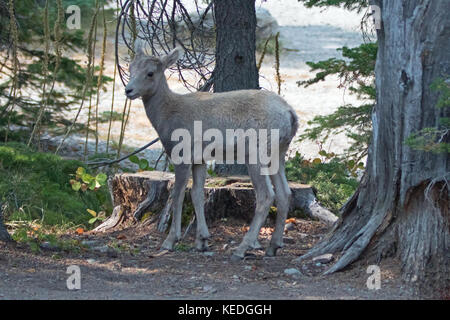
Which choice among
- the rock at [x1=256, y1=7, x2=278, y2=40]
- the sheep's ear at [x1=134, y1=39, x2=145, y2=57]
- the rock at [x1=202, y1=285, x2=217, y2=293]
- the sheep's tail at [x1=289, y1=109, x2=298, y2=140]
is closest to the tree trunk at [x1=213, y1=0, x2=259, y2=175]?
the sheep's ear at [x1=134, y1=39, x2=145, y2=57]

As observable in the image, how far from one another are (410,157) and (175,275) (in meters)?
2.53

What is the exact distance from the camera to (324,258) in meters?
6.91

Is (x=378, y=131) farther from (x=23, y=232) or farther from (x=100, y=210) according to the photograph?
(x=100, y=210)

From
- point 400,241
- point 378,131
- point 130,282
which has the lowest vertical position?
point 130,282

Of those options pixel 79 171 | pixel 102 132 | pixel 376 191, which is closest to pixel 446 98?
pixel 376 191

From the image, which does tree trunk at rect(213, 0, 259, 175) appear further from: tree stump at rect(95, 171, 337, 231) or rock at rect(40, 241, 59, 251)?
rock at rect(40, 241, 59, 251)

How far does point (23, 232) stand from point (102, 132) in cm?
1091

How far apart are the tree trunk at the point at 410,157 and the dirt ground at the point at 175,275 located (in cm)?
24

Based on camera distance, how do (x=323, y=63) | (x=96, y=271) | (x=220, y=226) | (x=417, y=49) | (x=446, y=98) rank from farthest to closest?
(x=323, y=63) < (x=220, y=226) < (x=96, y=271) < (x=417, y=49) < (x=446, y=98)

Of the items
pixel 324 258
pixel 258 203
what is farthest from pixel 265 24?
pixel 324 258

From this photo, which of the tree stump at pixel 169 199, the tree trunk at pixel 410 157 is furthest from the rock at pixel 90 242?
the tree trunk at pixel 410 157

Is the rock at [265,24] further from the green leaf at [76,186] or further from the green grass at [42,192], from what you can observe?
the green leaf at [76,186]

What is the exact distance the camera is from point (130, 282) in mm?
6336

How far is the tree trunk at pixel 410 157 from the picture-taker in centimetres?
605
